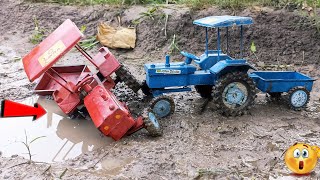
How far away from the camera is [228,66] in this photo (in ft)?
17.3

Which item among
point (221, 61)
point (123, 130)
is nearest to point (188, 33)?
point (221, 61)

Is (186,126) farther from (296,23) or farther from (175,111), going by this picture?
(296,23)

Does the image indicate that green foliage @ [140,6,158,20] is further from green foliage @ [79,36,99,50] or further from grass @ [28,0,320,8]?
green foliage @ [79,36,99,50]

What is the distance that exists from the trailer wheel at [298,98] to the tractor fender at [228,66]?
65cm

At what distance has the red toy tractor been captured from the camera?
4625 mm

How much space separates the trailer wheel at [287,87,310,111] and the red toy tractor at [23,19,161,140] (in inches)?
67.7

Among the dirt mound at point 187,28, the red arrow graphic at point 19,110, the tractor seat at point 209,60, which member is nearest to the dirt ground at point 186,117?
the dirt mound at point 187,28

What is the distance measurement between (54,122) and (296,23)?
3.94m

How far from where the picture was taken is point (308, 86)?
558cm

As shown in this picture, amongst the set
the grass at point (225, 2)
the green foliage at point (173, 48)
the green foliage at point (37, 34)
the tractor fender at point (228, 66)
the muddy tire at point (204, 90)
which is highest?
the grass at point (225, 2)

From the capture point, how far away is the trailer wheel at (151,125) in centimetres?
469

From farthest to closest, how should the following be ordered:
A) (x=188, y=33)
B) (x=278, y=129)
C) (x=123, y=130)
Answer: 1. (x=188, y=33)
2. (x=278, y=129)
3. (x=123, y=130)

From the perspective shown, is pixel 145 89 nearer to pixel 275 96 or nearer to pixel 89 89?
pixel 89 89

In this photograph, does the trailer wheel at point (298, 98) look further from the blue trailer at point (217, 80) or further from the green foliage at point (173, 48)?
the green foliage at point (173, 48)
